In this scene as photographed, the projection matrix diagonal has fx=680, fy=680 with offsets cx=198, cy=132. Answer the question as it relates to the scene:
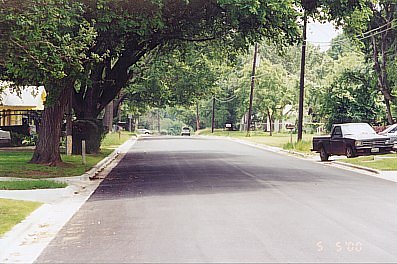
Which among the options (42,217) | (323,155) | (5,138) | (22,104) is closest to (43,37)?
(42,217)

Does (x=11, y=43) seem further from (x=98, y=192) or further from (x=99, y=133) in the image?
(x=99, y=133)

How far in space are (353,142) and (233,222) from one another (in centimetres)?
1971

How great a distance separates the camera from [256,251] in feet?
31.3

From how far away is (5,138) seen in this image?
40062 millimetres

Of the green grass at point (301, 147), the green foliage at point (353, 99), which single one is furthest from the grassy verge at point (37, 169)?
the green foliage at point (353, 99)

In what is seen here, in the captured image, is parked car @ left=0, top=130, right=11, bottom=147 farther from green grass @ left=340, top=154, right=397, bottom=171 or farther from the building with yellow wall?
green grass @ left=340, top=154, right=397, bottom=171

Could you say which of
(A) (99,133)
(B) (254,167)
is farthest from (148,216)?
(A) (99,133)

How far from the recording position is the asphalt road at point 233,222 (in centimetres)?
952

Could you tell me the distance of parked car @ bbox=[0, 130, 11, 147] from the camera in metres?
39.8

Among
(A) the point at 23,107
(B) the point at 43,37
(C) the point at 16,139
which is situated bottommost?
(C) the point at 16,139

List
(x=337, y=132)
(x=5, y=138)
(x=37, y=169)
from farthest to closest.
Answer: (x=5, y=138), (x=337, y=132), (x=37, y=169)

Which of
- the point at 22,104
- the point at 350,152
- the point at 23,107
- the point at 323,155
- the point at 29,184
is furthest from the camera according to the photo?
the point at 23,107

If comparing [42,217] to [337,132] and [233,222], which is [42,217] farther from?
[337,132]

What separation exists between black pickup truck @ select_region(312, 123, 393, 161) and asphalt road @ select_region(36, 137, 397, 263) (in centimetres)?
904
